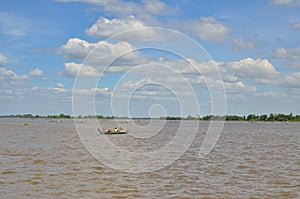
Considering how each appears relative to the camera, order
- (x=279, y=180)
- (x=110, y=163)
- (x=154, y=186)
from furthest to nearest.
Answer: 1. (x=110, y=163)
2. (x=279, y=180)
3. (x=154, y=186)

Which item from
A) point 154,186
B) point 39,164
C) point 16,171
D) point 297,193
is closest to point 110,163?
point 39,164

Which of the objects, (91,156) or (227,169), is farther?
(91,156)

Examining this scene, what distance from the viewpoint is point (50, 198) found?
18766mm

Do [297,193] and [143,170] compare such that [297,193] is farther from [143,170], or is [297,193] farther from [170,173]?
[143,170]

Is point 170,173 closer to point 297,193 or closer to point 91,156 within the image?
point 297,193

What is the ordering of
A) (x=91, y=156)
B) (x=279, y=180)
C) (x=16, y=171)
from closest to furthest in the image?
1. (x=279, y=180)
2. (x=16, y=171)
3. (x=91, y=156)

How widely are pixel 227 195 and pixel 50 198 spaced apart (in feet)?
29.2

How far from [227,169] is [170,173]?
499 centimetres

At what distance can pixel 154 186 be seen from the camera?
2209 cm

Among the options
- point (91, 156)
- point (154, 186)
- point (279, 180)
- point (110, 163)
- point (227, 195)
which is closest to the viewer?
point (227, 195)

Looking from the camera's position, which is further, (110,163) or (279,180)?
(110,163)

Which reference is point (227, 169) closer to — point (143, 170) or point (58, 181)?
point (143, 170)

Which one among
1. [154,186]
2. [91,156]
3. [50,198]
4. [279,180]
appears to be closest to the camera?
[50,198]

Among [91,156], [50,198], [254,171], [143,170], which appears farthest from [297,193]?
[91,156]
